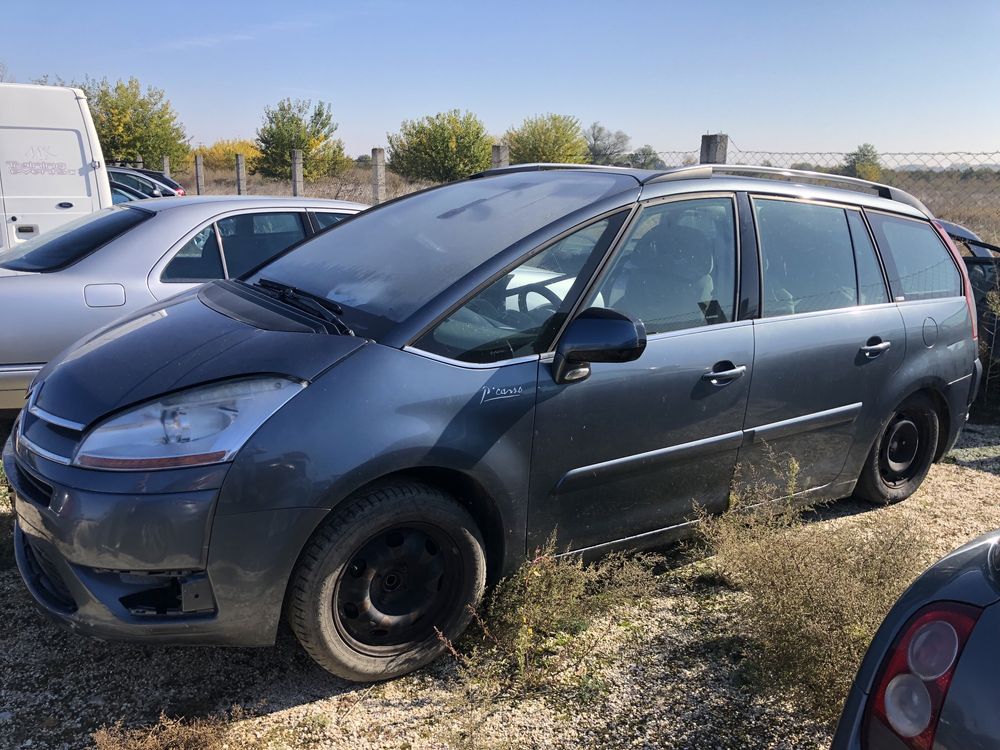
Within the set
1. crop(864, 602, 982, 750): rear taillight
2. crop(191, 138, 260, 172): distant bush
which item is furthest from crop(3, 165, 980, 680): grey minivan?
crop(191, 138, 260, 172): distant bush

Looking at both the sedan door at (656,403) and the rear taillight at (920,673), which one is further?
the sedan door at (656,403)

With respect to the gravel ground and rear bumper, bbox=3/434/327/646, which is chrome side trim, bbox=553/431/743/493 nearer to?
the gravel ground

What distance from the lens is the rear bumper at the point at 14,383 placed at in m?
4.17

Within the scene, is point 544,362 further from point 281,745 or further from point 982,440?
point 982,440

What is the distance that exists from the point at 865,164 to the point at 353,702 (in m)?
10.4

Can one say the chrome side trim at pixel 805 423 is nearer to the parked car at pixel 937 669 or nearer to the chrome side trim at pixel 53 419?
the parked car at pixel 937 669

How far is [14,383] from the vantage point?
4.19 m

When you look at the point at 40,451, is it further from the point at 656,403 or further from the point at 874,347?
the point at 874,347

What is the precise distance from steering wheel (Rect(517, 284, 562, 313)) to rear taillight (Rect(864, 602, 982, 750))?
64.0 inches

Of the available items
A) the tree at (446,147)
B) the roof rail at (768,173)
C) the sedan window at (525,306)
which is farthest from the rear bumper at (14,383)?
the tree at (446,147)

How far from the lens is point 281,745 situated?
96.5 inches

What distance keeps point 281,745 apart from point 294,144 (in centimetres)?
3728

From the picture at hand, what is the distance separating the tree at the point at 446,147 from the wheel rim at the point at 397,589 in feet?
92.3

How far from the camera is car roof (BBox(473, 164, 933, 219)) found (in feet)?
10.9
